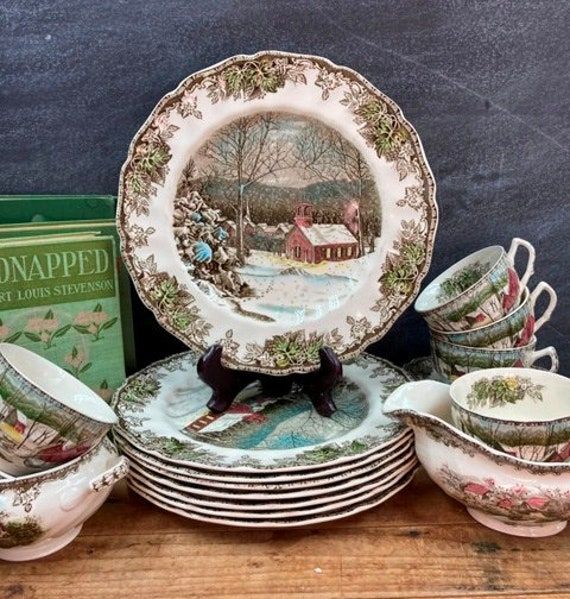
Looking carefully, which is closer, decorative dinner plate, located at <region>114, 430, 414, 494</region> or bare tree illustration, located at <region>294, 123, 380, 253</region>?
decorative dinner plate, located at <region>114, 430, 414, 494</region>

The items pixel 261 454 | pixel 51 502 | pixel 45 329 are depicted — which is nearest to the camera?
pixel 51 502

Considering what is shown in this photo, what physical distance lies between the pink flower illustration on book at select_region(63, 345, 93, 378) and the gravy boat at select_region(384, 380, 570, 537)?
16.5 inches

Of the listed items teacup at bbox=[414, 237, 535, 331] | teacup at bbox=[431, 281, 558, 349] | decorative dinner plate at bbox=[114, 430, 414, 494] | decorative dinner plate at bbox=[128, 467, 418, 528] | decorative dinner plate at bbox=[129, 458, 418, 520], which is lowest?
decorative dinner plate at bbox=[128, 467, 418, 528]

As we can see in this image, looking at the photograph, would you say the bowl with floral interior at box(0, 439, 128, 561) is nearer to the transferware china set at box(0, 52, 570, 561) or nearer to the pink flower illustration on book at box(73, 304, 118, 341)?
the transferware china set at box(0, 52, 570, 561)

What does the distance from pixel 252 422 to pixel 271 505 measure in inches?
7.0

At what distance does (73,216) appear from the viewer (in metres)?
0.97

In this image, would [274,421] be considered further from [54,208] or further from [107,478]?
[54,208]

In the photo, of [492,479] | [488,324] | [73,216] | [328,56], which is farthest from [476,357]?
[73,216]

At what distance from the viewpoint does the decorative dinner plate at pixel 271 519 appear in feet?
2.39

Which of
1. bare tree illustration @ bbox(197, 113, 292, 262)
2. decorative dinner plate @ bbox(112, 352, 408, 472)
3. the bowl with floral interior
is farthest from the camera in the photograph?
bare tree illustration @ bbox(197, 113, 292, 262)

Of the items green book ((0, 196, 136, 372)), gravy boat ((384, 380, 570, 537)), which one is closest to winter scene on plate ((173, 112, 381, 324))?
green book ((0, 196, 136, 372))

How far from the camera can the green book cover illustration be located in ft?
2.80

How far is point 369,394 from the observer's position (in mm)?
949

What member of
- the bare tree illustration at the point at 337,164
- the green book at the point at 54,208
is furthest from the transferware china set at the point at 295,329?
the green book at the point at 54,208
